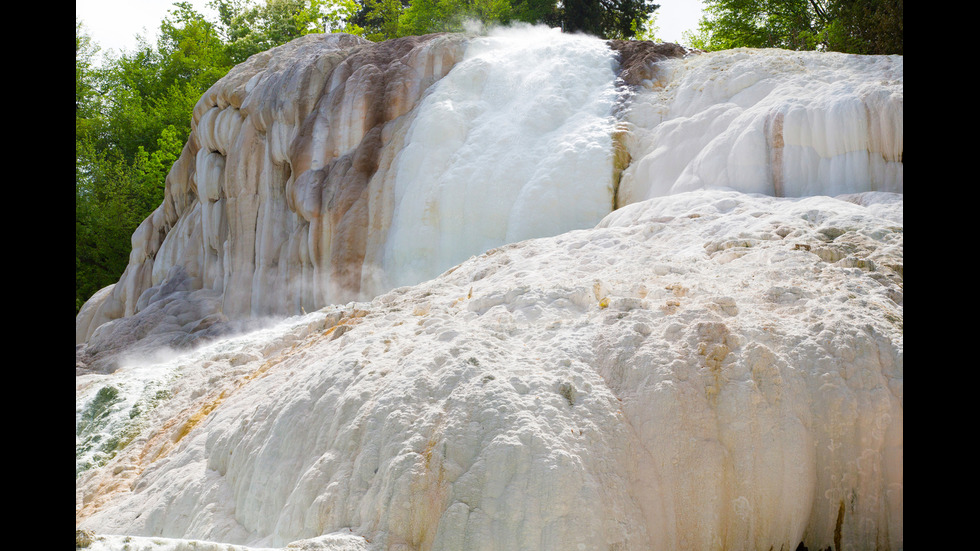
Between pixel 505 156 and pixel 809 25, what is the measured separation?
1224 centimetres

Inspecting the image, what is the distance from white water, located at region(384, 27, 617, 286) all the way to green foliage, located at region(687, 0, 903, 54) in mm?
5929

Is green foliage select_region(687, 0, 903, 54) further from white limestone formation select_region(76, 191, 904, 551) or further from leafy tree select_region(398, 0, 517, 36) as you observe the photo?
white limestone formation select_region(76, 191, 904, 551)

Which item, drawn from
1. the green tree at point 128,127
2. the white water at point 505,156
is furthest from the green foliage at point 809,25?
the green tree at point 128,127

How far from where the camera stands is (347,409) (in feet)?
14.1

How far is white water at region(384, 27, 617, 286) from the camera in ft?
32.6

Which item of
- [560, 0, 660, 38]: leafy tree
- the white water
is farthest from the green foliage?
the white water

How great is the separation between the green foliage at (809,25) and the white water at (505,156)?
593 centimetres

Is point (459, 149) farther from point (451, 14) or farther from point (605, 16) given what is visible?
point (605, 16)

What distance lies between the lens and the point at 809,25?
19.6 metres

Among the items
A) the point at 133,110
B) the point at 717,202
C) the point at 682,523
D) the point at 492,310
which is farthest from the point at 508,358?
the point at 133,110

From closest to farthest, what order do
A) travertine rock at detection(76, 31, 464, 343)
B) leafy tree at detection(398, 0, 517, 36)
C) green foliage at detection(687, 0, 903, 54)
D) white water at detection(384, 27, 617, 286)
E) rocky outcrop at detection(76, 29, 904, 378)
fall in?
rocky outcrop at detection(76, 29, 904, 378) < white water at detection(384, 27, 617, 286) < travertine rock at detection(76, 31, 464, 343) < green foliage at detection(687, 0, 903, 54) < leafy tree at detection(398, 0, 517, 36)
